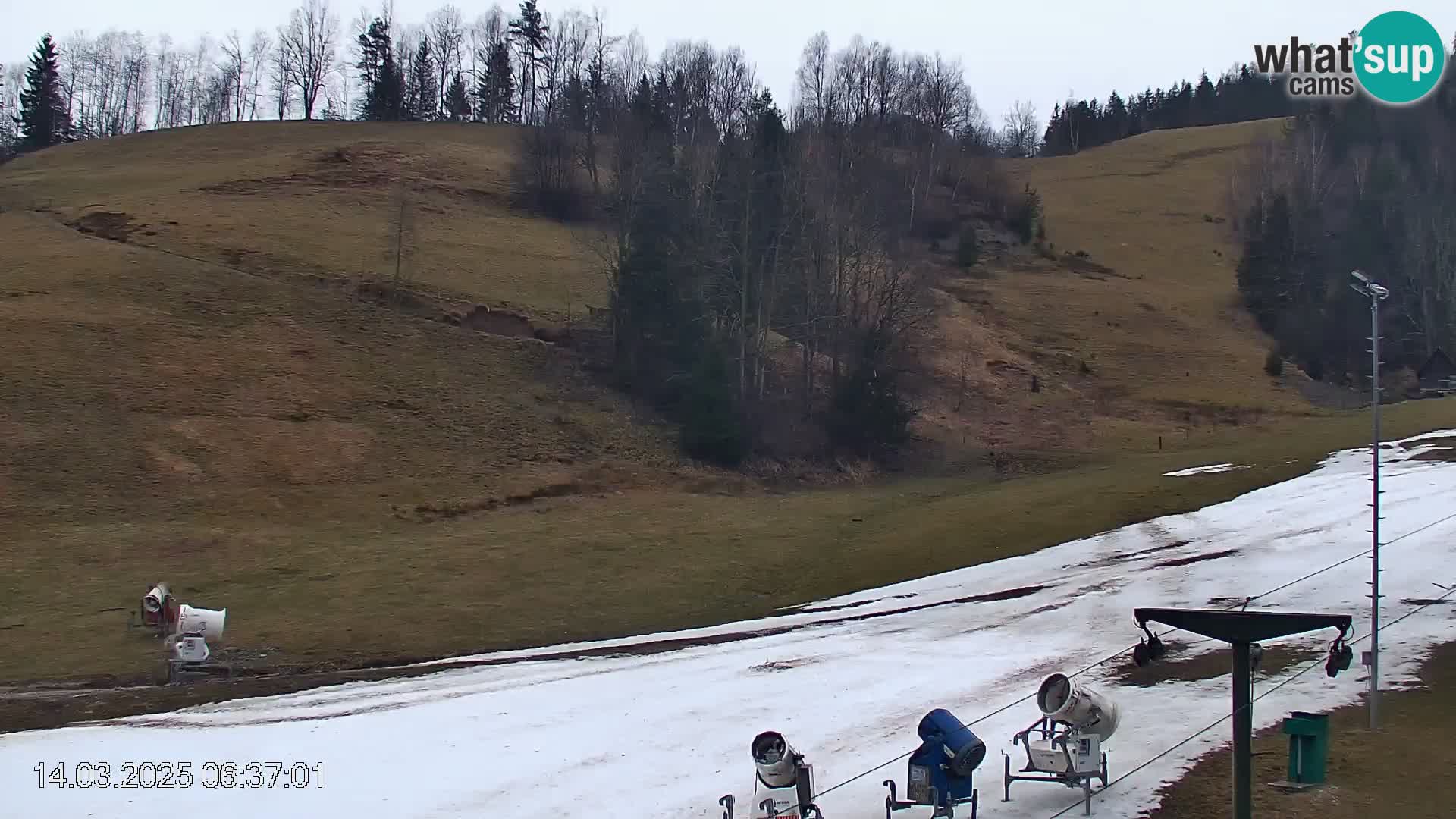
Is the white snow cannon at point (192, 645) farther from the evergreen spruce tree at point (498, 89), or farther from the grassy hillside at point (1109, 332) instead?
the evergreen spruce tree at point (498, 89)

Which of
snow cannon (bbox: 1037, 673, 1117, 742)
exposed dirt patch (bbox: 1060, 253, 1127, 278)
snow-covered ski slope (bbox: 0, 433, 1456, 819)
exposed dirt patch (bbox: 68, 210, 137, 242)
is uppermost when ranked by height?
exposed dirt patch (bbox: 1060, 253, 1127, 278)

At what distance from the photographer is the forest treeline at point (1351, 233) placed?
86438 mm

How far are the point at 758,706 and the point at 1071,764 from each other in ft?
24.8

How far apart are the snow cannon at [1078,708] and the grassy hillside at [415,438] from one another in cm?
1566

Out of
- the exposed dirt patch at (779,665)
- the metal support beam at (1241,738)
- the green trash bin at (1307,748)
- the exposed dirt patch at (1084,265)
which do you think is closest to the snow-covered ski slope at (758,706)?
the exposed dirt patch at (779,665)

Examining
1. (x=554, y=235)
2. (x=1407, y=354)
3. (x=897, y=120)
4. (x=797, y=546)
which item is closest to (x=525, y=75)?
(x=897, y=120)

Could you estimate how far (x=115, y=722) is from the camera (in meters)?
22.0

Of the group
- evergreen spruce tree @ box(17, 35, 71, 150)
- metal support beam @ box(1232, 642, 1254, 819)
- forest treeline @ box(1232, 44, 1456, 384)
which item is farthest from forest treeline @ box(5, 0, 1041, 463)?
metal support beam @ box(1232, 642, 1254, 819)

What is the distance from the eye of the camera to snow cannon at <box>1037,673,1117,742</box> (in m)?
17.1

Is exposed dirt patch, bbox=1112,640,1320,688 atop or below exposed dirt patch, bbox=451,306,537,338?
below

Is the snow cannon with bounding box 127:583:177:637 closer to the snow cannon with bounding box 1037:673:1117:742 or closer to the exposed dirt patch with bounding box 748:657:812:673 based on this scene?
the exposed dirt patch with bounding box 748:657:812:673

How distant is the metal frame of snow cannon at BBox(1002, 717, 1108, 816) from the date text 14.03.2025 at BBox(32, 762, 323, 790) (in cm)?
1089

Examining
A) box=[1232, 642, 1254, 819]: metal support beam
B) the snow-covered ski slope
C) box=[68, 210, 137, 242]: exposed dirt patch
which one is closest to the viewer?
box=[1232, 642, 1254, 819]: metal support beam

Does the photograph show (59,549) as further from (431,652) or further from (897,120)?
(897,120)
